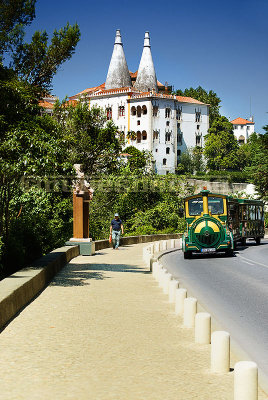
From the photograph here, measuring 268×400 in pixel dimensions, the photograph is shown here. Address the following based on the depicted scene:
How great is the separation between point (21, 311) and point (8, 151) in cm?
474

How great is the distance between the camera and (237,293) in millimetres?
15312

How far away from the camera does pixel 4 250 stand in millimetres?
16375

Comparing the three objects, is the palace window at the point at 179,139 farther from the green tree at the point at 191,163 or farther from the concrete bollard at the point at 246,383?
the concrete bollard at the point at 246,383

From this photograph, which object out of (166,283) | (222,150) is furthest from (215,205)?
(222,150)

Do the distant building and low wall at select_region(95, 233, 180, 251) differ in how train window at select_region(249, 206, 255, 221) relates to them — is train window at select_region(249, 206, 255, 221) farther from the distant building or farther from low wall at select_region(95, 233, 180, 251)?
the distant building

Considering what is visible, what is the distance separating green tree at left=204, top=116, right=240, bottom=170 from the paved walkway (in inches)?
4773

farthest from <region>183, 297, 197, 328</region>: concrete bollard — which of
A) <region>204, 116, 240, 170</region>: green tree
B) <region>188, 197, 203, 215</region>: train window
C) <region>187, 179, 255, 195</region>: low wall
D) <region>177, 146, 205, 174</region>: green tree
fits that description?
<region>204, 116, 240, 170</region>: green tree

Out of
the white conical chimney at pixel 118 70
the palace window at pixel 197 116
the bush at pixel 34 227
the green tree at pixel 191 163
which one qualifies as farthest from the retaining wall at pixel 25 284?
the palace window at pixel 197 116

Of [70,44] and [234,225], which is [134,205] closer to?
[234,225]

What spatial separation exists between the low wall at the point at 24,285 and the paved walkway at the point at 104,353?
0.68ft

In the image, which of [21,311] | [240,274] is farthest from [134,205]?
[21,311]

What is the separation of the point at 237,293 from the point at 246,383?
402 inches

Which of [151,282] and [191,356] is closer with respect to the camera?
[191,356]

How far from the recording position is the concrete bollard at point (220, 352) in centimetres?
670
